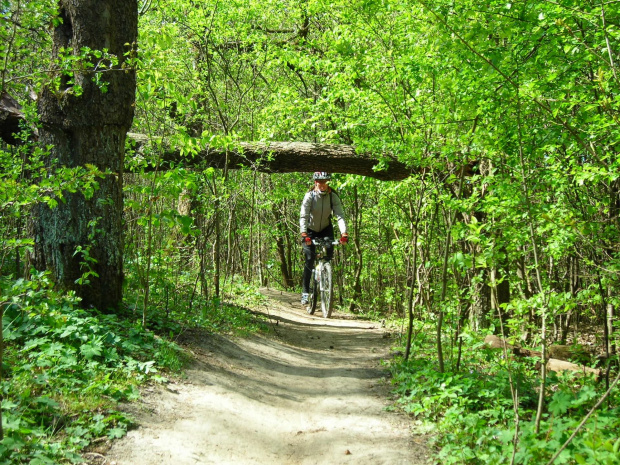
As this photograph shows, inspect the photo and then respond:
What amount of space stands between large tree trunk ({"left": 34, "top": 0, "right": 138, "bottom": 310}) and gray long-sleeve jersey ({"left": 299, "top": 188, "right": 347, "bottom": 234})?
4.44m

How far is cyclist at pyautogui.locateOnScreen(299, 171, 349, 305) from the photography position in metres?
9.17

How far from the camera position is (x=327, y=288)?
9180 mm

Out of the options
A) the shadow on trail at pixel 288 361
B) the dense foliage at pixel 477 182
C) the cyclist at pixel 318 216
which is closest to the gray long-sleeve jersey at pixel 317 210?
the cyclist at pixel 318 216

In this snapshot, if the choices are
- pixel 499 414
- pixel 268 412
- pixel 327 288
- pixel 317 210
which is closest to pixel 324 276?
pixel 327 288

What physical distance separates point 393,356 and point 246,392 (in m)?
2.14

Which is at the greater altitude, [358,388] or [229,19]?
[229,19]

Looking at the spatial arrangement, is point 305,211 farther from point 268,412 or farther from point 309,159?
point 268,412

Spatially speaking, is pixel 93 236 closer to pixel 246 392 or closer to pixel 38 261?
pixel 38 261

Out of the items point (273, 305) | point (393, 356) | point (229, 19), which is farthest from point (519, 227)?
point (229, 19)

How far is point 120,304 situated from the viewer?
5.38m

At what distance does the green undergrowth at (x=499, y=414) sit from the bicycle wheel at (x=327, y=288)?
3.84 meters

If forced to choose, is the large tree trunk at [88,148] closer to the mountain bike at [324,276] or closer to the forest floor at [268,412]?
the forest floor at [268,412]

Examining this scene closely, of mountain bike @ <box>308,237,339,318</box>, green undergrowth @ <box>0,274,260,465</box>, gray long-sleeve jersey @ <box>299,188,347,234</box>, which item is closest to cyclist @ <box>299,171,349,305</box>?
gray long-sleeve jersey @ <box>299,188,347,234</box>

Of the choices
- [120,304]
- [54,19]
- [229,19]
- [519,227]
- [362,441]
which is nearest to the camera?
[362,441]
